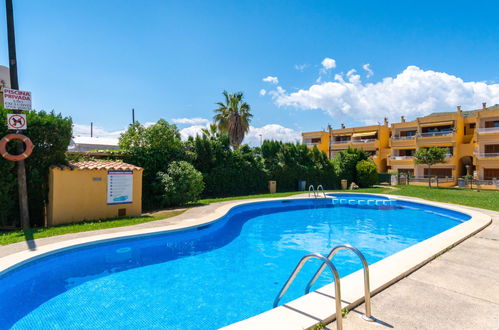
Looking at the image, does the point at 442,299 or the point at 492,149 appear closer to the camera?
the point at 442,299

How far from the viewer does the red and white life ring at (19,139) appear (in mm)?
8555

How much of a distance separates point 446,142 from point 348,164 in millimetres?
16382

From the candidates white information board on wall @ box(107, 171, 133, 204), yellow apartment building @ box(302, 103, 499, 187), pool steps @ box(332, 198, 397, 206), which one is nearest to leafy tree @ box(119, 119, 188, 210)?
white information board on wall @ box(107, 171, 133, 204)

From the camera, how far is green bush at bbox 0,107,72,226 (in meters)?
9.15

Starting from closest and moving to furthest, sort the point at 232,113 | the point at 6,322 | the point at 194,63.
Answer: the point at 6,322 < the point at 194,63 < the point at 232,113

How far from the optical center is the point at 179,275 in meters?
6.57

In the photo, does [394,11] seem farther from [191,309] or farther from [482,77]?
[191,309]

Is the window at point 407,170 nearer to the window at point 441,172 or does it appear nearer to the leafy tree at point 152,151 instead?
the window at point 441,172

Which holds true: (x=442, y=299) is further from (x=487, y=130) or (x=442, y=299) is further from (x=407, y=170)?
(x=407, y=170)

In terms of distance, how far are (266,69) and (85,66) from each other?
13077 mm

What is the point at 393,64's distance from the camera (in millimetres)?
19875

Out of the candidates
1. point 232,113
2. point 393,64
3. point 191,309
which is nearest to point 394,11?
point 393,64

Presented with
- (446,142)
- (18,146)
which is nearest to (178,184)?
(18,146)

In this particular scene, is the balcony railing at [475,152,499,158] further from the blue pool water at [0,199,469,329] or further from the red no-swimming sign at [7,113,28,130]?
the red no-swimming sign at [7,113,28,130]
